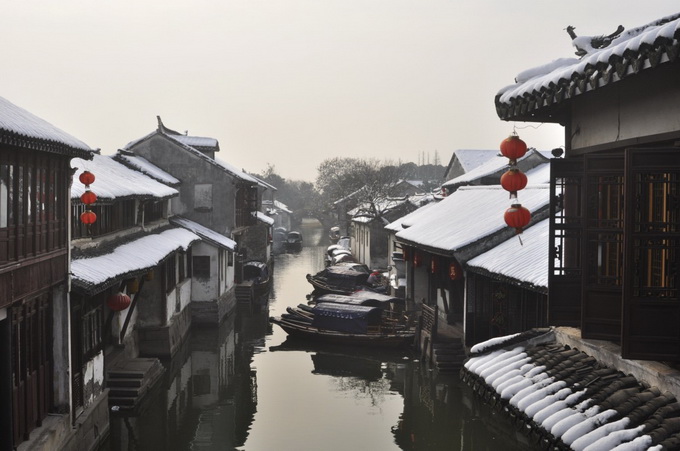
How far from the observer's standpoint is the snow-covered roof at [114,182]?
771 inches

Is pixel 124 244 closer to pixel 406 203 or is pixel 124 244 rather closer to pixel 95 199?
pixel 95 199

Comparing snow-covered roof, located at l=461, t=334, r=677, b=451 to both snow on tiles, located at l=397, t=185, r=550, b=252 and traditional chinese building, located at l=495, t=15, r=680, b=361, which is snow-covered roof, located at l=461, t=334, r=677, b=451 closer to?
traditional chinese building, located at l=495, t=15, r=680, b=361

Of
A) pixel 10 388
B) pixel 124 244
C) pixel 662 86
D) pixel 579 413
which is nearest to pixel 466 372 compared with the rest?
pixel 579 413

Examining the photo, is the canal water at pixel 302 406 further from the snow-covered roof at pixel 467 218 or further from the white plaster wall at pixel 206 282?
the snow-covered roof at pixel 467 218

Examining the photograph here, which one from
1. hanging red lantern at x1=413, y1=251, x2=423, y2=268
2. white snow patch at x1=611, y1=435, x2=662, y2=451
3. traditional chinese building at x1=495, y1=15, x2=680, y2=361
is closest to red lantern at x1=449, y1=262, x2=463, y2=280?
hanging red lantern at x1=413, y1=251, x2=423, y2=268

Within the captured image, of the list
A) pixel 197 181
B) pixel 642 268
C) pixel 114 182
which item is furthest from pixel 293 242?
pixel 642 268

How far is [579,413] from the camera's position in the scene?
6.65 metres

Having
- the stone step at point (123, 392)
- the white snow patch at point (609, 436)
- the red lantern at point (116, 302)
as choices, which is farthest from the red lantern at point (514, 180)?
the stone step at point (123, 392)

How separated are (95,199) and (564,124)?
12477 millimetres

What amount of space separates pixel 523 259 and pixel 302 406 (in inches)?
308

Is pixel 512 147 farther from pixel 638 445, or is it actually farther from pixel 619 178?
pixel 638 445

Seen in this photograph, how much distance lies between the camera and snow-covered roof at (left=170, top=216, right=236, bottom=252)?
32844 mm

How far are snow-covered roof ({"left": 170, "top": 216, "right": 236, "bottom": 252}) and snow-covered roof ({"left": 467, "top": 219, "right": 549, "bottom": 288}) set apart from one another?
14.7m

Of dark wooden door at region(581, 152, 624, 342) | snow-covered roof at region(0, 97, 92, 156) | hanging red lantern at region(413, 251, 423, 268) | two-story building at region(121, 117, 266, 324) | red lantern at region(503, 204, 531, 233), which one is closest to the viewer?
dark wooden door at region(581, 152, 624, 342)
